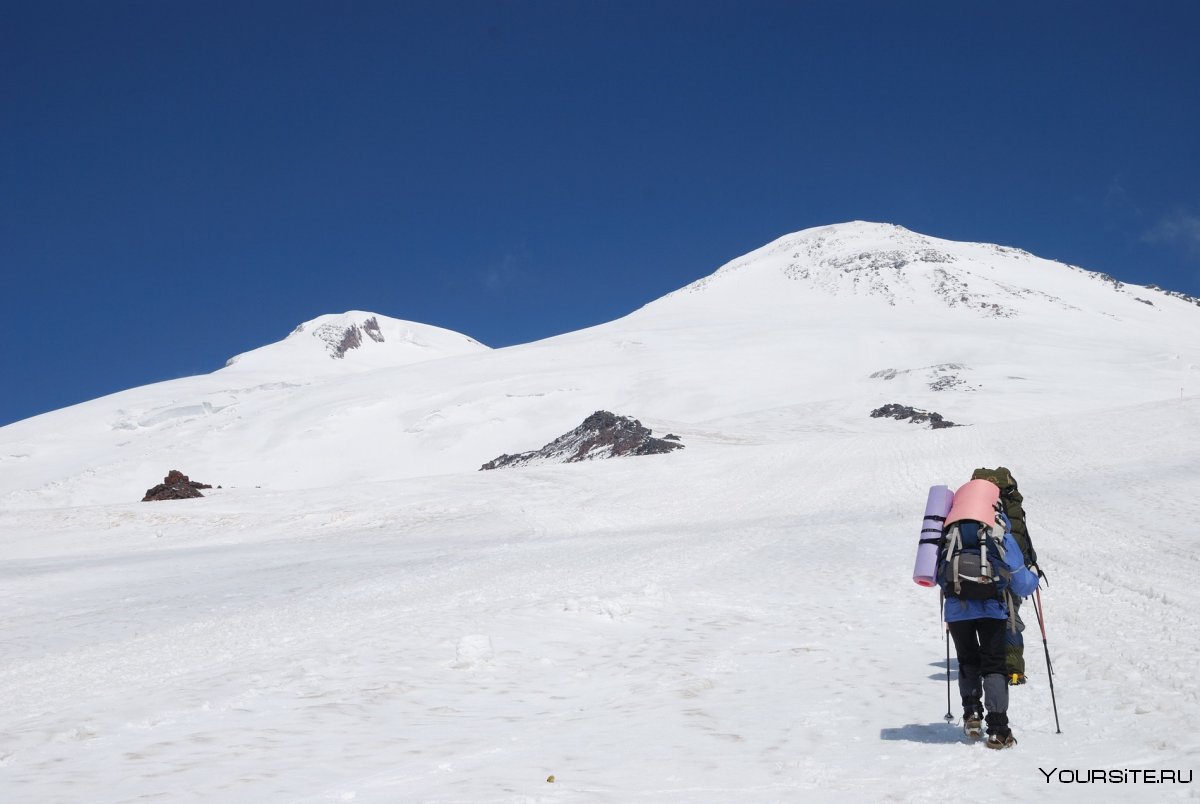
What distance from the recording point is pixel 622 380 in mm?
74125

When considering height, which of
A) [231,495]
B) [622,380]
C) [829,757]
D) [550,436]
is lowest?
[829,757]

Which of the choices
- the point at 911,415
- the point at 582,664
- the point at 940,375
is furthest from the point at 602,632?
the point at 940,375

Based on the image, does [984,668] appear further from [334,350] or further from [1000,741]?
[334,350]

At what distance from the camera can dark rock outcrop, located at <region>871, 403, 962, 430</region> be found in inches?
1907

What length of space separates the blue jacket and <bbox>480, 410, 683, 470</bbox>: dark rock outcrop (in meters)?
33.7

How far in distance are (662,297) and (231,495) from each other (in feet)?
386

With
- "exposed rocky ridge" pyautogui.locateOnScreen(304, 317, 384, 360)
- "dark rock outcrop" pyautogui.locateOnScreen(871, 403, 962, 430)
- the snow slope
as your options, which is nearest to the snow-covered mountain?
"dark rock outcrop" pyautogui.locateOnScreen(871, 403, 962, 430)

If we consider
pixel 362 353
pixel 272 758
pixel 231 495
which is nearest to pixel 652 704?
pixel 272 758

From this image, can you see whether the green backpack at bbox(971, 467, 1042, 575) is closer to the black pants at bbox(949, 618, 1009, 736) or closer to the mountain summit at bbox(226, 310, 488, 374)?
the black pants at bbox(949, 618, 1009, 736)

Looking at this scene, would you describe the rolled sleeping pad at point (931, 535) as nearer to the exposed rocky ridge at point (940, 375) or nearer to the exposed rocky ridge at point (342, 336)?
the exposed rocky ridge at point (940, 375)

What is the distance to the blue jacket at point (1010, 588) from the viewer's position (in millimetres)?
5961

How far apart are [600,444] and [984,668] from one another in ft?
128

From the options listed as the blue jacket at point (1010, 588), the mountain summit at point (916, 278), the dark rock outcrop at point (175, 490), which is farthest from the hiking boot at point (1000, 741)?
the mountain summit at point (916, 278)

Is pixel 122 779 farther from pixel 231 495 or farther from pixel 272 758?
pixel 231 495
